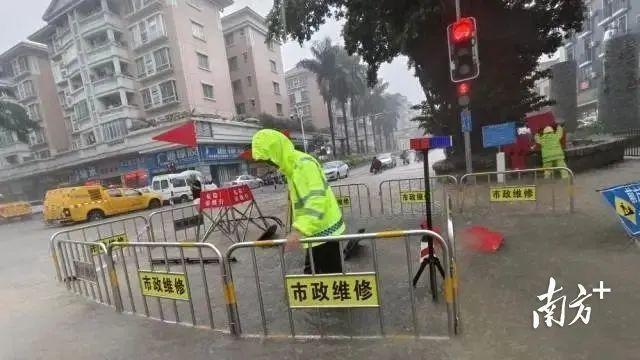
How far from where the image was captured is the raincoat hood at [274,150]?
10.6ft

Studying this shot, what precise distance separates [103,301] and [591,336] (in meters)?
5.49

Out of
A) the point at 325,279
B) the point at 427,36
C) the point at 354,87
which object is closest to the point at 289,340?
the point at 325,279

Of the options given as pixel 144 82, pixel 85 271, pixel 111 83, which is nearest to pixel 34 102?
pixel 111 83

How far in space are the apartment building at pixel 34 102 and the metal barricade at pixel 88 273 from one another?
1798 inches

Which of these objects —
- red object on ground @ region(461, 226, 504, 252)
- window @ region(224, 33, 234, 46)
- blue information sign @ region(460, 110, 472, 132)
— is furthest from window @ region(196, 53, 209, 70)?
red object on ground @ region(461, 226, 504, 252)

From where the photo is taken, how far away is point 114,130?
107 feet

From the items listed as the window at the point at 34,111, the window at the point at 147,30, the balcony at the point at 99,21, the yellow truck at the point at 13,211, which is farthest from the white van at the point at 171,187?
the window at the point at 34,111

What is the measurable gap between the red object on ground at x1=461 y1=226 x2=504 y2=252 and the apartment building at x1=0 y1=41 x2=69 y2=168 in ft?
162

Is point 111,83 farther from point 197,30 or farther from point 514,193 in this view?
point 514,193

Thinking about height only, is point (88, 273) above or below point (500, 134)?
below

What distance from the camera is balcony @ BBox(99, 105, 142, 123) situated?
3188 cm

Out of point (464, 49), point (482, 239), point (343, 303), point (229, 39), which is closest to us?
point (343, 303)

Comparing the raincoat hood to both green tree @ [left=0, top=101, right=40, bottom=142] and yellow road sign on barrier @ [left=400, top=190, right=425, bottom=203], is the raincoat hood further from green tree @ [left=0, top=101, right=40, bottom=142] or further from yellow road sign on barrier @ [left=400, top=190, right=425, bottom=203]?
green tree @ [left=0, top=101, right=40, bottom=142]

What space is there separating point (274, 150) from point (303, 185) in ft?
1.39
